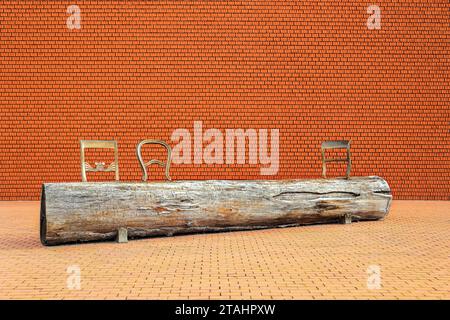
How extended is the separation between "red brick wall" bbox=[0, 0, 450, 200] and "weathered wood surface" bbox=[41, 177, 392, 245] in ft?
12.0

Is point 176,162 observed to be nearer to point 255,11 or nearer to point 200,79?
point 200,79

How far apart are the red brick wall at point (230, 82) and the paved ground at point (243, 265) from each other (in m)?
4.18

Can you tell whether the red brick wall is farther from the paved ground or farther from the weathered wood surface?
the paved ground

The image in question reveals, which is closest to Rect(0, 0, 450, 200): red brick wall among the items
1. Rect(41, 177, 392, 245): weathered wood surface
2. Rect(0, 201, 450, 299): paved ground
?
Rect(41, 177, 392, 245): weathered wood surface

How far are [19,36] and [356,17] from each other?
24.0 ft

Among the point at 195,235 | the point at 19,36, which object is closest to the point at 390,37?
the point at 195,235

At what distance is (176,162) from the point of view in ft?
40.0

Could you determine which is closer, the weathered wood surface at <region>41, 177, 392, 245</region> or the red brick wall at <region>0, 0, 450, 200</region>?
the weathered wood surface at <region>41, 177, 392, 245</region>

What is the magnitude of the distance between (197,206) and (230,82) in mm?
5397

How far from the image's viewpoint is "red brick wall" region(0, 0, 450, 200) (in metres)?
12.3

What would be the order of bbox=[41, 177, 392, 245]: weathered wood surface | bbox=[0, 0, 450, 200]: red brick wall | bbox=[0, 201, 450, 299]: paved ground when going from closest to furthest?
1. bbox=[0, 201, 450, 299]: paved ground
2. bbox=[41, 177, 392, 245]: weathered wood surface
3. bbox=[0, 0, 450, 200]: red brick wall

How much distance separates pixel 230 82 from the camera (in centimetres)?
1242

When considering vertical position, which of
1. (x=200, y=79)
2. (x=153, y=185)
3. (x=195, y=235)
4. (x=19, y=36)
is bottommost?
(x=195, y=235)

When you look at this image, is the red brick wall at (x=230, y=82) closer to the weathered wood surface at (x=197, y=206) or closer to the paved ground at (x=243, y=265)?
the weathered wood surface at (x=197, y=206)
